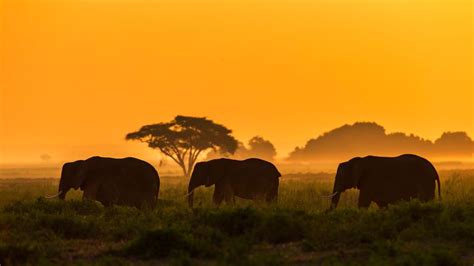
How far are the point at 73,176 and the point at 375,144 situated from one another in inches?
5041

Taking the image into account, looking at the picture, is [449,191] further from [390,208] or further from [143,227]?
[143,227]

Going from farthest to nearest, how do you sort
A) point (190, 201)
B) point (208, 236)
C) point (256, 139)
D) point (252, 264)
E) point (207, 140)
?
point (256, 139), point (207, 140), point (190, 201), point (208, 236), point (252, 264)

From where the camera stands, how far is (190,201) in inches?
923

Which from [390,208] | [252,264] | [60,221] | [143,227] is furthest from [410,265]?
[60,221]

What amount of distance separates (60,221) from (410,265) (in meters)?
8.09

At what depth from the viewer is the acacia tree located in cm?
6750

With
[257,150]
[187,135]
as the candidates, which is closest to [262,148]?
[257,150]

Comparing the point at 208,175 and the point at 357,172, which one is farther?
the point at 208,175

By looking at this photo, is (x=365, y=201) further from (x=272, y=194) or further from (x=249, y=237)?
(x=249, y=237)

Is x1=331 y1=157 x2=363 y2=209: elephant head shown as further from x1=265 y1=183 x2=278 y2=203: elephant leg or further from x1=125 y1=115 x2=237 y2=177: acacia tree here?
x1=125 y1=115 x2=237 y2=177: acacia tree

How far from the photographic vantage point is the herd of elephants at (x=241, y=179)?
21.0 meters

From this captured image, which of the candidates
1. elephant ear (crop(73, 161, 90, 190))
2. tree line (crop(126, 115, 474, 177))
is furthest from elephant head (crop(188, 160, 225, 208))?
tree line (crop(126, 115, 474, 177))

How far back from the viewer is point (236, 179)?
79.4 ft

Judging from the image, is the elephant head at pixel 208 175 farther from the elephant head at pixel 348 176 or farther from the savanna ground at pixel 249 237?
the savanna ground at pixel 249 237
